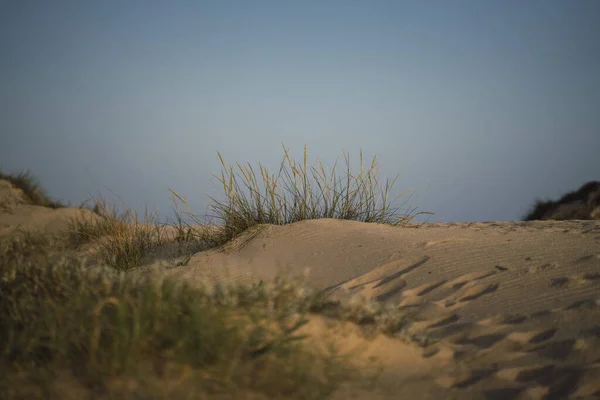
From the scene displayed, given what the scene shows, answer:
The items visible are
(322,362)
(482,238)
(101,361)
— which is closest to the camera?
(101,361)

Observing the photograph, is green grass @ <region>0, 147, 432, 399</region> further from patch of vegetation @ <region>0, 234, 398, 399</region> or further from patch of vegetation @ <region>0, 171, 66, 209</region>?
patch of vegetation @ <region>0, 171, 66, 209</region>

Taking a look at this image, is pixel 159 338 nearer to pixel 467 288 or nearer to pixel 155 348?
pixel 155 348

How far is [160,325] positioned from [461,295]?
261 centimetres

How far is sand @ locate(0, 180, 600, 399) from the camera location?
8.37ft

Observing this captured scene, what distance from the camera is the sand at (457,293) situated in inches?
100

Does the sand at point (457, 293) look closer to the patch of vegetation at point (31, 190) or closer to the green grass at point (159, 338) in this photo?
the green grass at point (159, 338)

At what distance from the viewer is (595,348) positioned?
2830 millimetres

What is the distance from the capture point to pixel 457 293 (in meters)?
3.83

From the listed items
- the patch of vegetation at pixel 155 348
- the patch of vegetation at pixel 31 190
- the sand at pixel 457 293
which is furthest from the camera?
the patch of vegetation at pixel 31 190

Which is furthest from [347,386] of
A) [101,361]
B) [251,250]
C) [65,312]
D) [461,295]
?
[251,250]

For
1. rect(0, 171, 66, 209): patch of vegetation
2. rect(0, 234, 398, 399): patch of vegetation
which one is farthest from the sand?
rect(0, 171, 66, 209): patch of vegetation

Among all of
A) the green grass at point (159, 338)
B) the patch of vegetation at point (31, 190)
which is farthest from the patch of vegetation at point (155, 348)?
the patch of vegetation at point (31, 190)

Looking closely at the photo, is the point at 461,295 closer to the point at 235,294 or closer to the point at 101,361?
the point at 235,294

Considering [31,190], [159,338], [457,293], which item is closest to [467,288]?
[457,293]
